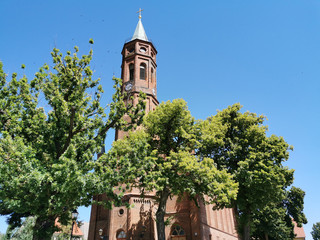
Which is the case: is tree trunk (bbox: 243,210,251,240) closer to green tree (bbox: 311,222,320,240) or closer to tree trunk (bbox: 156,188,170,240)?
tree trunk (bbox: 156,188,170,240)

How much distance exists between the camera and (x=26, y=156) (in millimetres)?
10859

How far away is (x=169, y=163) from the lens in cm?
1716

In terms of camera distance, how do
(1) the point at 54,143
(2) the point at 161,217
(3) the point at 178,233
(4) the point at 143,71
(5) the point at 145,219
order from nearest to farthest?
(1) the point at 54,143, (2) the point at 161,217, (5) the point at 145,219, (3) the point at 178,233, (4) the point at 143,71

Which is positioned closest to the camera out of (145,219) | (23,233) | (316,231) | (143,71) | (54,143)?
(54,143)

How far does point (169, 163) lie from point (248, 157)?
25.5 ft

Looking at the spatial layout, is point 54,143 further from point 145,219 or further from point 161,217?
point 145,219

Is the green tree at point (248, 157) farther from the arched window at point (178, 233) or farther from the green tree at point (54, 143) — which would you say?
the green tree at point (54, 143)

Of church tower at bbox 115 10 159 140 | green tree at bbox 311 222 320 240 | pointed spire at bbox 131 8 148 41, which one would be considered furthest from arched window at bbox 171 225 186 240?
green tree at bbox 311 222 320 240

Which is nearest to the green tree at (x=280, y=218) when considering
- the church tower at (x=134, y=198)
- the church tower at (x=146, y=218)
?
the church tower at (x=146, y=218)

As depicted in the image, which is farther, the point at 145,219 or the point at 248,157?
the point at 145,219

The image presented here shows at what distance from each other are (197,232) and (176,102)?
12118 mm

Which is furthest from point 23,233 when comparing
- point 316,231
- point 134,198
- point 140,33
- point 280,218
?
point 316,231

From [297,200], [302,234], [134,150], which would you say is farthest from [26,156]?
[302,234]

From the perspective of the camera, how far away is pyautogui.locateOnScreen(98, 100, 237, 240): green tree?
1440 centimetres
